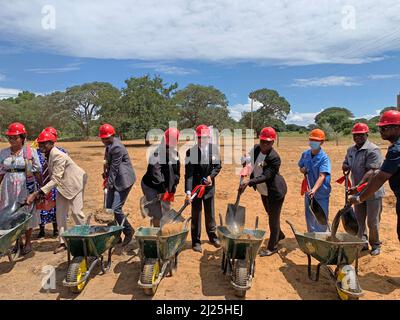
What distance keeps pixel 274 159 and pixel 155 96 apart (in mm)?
21705

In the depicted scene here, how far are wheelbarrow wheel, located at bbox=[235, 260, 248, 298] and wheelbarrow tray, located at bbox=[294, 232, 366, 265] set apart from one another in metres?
0.75

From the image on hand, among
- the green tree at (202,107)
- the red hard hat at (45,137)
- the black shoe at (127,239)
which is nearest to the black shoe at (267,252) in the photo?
the black shoe at (127,239)

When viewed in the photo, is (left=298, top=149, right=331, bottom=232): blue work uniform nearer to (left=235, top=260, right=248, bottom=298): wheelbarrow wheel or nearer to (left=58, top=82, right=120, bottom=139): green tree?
(left=235, top=260, right=248, bottom=298): wheelbarrow wheel

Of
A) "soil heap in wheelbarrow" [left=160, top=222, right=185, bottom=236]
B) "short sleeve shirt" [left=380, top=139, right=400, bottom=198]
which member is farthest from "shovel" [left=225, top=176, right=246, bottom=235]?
"short sleeve shirt" [left=380, top=139, right=400, bottom=198]

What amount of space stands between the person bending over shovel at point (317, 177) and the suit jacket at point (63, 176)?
3.23 meters

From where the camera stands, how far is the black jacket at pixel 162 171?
461 cm

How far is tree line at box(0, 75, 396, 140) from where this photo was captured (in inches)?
977

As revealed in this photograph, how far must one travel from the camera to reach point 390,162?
3295 mm

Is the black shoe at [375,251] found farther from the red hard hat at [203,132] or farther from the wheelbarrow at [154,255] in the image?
the red hard hat at [203,132]

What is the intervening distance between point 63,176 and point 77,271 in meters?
1.56

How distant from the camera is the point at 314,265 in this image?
14.5 ft

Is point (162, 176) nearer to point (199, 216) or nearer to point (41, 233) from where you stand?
point (199, 216)
